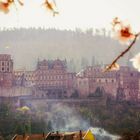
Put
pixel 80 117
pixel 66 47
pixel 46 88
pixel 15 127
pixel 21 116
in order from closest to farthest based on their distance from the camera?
pixel 15 127 < pixel 21 116 < pixel 80 117 < pixel 46 88 < pixel 66 47

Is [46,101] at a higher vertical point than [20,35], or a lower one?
lower

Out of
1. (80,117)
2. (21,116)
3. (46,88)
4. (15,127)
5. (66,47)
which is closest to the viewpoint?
(15,127)

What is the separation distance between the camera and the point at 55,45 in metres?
140

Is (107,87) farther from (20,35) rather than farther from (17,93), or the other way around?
(20,35)

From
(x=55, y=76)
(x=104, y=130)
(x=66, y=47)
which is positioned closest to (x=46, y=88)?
(x=55, y=76)

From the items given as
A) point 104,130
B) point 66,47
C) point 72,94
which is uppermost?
point 66,47

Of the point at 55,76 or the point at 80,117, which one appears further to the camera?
the point at 55,76

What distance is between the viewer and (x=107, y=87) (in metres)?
64.1

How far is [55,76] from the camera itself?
64.9 m

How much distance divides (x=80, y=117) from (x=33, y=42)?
83886mm

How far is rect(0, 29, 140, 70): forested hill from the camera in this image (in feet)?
427

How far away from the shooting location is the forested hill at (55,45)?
13025 cm

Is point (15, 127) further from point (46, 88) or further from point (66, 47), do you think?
point (66, 47)

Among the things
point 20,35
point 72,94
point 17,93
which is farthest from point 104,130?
point 20,35
